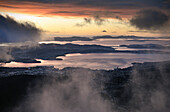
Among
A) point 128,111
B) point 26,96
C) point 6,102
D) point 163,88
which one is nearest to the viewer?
point 128,111

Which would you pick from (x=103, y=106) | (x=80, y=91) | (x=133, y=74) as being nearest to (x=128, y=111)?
(x=103, y=106)

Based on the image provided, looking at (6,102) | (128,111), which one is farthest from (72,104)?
(6,102)

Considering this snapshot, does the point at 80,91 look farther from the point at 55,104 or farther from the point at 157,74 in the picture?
the point at 157,74

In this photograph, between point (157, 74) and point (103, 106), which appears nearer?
point (103, 106)

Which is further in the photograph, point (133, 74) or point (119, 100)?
point (133, 74)

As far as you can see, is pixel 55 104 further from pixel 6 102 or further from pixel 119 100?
pixel 119 100

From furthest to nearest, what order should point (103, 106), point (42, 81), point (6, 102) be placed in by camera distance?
point (42, 81) → point (6, 102) → point (103, 106)

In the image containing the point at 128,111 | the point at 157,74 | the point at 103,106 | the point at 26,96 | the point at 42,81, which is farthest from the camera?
the point at 157,74

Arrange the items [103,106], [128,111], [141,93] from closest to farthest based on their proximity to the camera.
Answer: [128,111], [103,106], [141,93]
